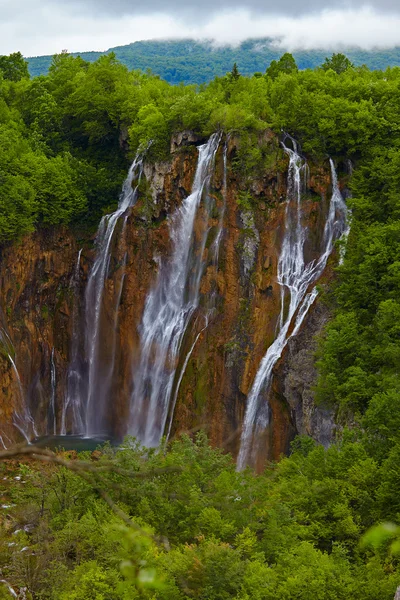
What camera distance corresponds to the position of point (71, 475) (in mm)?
16828

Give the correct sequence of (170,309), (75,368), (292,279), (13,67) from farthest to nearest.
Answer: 1. (13,67)
2. (75,368)
3. (170,309)
4. (292,279)

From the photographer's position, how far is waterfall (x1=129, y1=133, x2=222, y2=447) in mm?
27297

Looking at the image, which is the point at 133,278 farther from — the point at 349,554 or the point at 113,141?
the point at 349,554

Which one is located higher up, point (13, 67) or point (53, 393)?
point (13, 67)

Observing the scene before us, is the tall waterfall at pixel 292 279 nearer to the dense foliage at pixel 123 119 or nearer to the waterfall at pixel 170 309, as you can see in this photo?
the dense foliage at pixel 123 119

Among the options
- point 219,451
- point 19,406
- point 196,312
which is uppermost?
point 196,312

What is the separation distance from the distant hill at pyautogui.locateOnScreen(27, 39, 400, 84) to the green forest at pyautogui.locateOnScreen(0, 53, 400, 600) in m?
57.0

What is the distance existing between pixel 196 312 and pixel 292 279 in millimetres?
4399

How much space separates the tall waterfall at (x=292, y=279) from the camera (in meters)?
23.5

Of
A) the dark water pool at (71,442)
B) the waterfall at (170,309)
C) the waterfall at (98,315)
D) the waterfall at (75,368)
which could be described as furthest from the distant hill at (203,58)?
the dark water pool at (71,442)

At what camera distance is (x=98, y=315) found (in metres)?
30.4

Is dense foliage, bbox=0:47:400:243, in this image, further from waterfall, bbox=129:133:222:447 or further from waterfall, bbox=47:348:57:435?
waterfall, bbox=47:348:57:435

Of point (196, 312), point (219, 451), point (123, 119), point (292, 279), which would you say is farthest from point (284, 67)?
point (219, 451)

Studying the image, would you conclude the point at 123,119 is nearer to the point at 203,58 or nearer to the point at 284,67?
the point at 284,67
